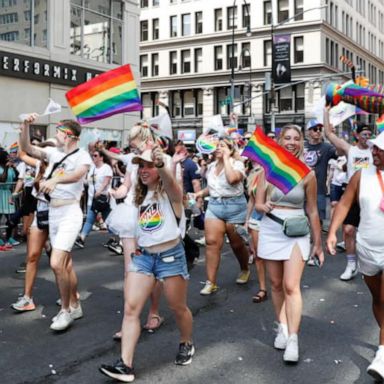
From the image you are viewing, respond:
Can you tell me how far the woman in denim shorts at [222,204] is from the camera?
655cm

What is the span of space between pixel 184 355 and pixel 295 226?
1.34 metres

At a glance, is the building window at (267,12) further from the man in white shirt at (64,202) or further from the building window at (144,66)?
the man in white shirt at (64,202)

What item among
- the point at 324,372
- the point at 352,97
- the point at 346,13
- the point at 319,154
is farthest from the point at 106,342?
the point at 346,13

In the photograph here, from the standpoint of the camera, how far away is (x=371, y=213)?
403 centimetres

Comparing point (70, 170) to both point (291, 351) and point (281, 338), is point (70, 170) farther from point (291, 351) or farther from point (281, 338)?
point (291, 351)

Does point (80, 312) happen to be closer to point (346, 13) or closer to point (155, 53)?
point (155, 53)

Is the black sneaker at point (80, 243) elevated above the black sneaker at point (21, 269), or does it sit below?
above

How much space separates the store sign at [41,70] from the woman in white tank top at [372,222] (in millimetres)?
16711

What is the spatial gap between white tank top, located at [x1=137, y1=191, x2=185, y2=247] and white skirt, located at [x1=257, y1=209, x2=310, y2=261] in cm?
85

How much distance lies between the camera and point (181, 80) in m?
52.7

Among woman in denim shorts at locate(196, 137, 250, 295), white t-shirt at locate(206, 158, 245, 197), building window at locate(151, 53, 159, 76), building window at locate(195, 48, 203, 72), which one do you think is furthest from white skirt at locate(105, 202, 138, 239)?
building window at locate(151, 53, 159, 76)

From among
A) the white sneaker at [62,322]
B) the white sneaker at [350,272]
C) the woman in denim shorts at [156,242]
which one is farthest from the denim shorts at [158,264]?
the white sneaker at [350,272]

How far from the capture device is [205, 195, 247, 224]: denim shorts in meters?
6.64

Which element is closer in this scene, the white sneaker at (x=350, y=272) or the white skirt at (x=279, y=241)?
the white skirt at (x=279, y=241)
